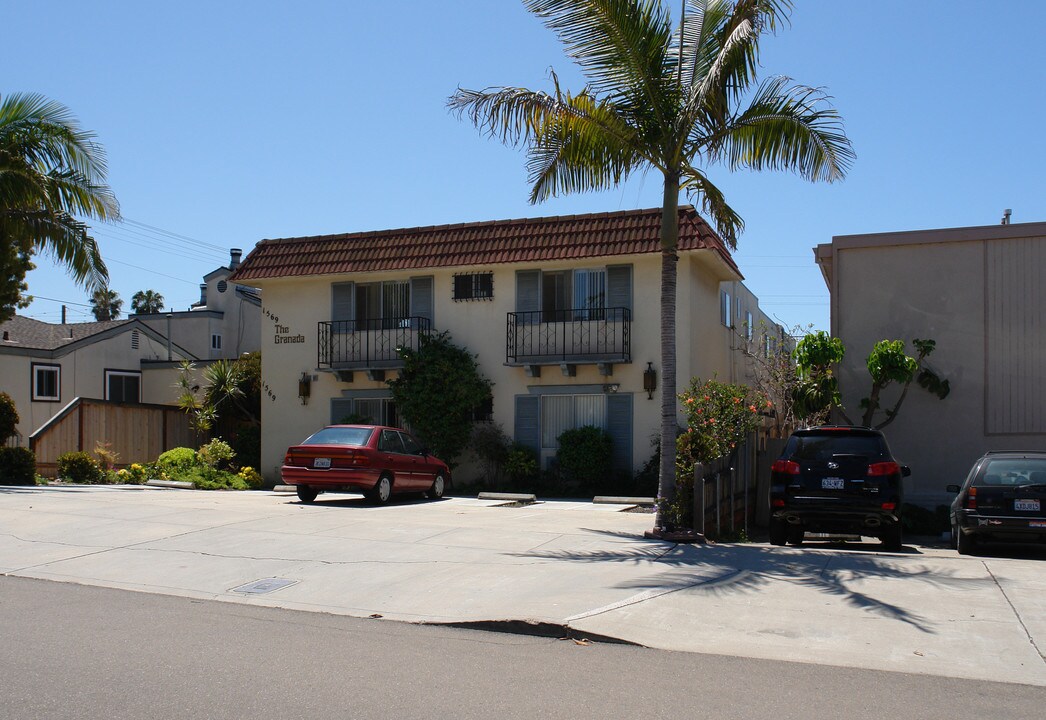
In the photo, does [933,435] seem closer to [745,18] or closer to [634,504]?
[634,504]

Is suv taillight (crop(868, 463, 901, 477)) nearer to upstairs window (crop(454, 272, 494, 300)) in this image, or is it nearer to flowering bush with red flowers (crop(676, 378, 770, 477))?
flowering bush with red flowers (crop(676, 378, 770, 477))

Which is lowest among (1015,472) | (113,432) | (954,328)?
(113,432)

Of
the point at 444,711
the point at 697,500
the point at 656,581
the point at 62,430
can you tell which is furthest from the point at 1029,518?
the point at 62,430

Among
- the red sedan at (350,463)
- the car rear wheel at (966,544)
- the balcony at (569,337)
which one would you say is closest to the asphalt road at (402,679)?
the car rear wheel at (966,544)

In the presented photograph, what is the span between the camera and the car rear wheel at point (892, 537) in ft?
43.7

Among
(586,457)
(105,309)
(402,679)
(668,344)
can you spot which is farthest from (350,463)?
(105,309)

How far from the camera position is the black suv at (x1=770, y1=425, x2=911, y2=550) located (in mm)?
13000

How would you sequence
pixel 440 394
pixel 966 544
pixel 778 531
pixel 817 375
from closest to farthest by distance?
pixel 966 544, pixel 778 531, pixel 817 375, pixel 440 394

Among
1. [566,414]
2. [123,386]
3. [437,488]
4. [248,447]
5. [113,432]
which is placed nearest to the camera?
[437,488]

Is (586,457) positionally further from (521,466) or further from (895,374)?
(895,374)

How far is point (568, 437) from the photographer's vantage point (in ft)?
73.5

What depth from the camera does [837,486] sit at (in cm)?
1312

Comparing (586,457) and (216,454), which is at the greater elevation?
(586,457)

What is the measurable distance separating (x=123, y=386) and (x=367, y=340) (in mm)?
12137
